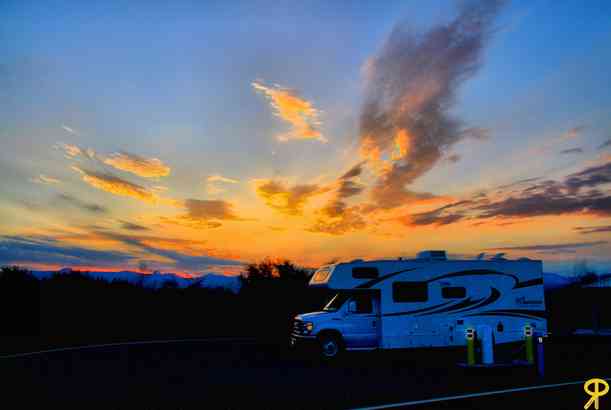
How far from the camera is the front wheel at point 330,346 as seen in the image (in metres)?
19.5

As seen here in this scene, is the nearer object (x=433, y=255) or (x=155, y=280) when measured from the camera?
(x=433, y=255)

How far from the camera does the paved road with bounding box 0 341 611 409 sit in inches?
435

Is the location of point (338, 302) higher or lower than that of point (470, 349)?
higher

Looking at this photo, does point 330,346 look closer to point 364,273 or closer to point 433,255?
point 364,273

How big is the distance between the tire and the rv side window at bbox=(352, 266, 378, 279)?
2.13m

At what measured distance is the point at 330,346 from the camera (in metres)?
19.6

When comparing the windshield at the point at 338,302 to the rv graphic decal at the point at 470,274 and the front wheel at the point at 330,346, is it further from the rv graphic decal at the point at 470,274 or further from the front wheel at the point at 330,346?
the front wheel at the point at 330,346

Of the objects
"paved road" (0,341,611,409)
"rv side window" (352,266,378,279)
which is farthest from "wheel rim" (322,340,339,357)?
"rv side window" (352,266,378,279)

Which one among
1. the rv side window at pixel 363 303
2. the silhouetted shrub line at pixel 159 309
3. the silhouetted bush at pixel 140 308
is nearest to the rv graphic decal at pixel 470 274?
the rv side window at pixel 363 303

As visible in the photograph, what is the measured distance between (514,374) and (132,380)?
9605 millimetres

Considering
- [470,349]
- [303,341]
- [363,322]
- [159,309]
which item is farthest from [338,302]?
[159,309]

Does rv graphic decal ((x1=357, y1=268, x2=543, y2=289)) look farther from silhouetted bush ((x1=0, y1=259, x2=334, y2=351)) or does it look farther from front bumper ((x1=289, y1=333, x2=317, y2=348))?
silhouetted bush ((x1=0, y1=259, x2=334, y2=351))

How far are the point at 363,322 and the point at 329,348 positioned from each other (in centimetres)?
146

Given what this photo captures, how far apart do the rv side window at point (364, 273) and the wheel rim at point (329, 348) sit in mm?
2308
